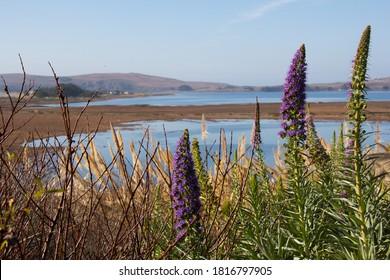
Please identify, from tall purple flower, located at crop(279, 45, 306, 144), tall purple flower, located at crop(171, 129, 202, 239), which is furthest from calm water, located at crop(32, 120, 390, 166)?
tall purple flower, located at crop(171, 129, 202, 239)

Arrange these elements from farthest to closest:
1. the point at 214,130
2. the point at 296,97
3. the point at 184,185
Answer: the point at 214,130 → the point at 296,97 → the point at 184,185

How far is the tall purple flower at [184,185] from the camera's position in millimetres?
3195

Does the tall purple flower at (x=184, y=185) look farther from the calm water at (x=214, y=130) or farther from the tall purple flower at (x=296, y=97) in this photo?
the calm water at (x=214, y=130)

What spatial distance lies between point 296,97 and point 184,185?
4.20 ft

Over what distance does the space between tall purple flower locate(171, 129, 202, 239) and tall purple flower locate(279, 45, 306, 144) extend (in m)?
1.08

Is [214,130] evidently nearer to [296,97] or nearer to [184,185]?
[296,97]

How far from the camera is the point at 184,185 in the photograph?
3199 millimetres

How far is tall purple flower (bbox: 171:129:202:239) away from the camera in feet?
10.5

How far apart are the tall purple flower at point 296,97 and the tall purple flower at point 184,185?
108 centimetres

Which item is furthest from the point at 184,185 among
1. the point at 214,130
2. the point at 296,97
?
the point at 214,130

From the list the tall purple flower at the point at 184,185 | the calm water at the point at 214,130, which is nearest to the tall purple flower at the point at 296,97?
the tall purple flower at the point at 184,185

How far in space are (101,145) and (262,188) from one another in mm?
18614

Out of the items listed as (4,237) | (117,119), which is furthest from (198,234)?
(117,119)

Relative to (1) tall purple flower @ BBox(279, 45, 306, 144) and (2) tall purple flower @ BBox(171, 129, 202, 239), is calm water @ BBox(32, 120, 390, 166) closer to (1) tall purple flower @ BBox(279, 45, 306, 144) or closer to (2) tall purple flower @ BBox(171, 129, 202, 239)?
(1) tall purple flower @ BBox(279, 45, 306, 144)
